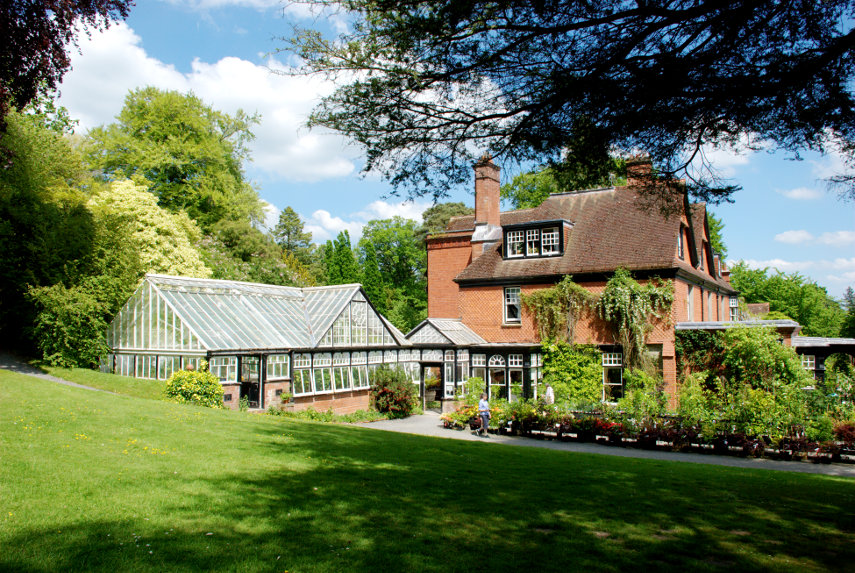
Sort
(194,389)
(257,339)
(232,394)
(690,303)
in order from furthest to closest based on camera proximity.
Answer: (690,303) < (257,339) < (232,394) < (194,389)

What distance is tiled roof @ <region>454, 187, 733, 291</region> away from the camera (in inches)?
971

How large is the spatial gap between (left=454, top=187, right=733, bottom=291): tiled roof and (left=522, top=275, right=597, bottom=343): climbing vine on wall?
88 centimetres

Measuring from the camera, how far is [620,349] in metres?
24.6

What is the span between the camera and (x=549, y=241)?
27953mm

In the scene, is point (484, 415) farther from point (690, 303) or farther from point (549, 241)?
point (690, 303)

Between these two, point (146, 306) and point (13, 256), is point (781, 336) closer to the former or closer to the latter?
point (146, 306)

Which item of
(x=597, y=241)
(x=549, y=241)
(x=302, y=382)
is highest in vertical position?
(x=549, y=241)

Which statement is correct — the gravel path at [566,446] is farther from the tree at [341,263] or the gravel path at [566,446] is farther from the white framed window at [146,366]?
the tree at [341,263]

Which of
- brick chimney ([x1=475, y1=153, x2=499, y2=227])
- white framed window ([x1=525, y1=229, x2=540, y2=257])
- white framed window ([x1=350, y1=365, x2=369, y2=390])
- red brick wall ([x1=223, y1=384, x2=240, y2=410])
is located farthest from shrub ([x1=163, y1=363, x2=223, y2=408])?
brick chimney ([x1=475, y1=153, x2=499, y2=227])

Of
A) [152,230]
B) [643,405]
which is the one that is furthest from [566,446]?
[152,230]

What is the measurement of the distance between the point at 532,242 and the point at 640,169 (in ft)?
68.0

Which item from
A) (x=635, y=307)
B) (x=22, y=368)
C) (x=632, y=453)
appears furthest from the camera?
(x=635, y=307)

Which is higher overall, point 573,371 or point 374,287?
point 374,287

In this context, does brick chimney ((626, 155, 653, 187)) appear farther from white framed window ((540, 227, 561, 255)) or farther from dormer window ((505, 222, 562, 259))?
white framed window ((540, 227, 561, 255))
